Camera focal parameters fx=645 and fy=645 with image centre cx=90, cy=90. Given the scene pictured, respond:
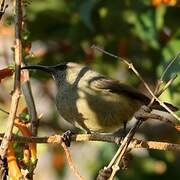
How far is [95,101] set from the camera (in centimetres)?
285

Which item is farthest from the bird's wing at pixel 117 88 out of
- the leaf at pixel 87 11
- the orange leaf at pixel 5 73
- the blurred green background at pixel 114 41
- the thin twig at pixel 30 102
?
the orange leaf at pixel 5 73

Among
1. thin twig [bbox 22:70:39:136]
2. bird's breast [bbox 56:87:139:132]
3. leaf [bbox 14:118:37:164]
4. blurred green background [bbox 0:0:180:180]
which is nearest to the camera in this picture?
leaf [bbox 14:118:37:164]

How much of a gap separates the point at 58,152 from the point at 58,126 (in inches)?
15.1

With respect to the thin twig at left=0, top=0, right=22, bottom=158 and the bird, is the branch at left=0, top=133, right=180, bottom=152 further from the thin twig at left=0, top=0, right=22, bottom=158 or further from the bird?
the bird

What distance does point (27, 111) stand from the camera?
91.6 inches

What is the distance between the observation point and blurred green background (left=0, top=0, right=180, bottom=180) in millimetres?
3189

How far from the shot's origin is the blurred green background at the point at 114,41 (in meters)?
3.19

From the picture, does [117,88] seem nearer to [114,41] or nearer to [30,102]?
[114,41]

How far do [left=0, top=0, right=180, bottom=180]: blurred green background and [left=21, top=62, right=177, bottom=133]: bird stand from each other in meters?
0.18

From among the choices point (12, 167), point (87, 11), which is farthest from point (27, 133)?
point (87, 11)

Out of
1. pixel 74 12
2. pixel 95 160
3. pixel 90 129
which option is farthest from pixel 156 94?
pixel 95 160

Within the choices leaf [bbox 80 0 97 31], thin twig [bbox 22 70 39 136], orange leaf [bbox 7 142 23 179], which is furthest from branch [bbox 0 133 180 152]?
leaf [bbox 80 0 97 31]

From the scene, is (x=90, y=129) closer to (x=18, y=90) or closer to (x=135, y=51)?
(x=135, y=51)

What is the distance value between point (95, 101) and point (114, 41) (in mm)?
813
